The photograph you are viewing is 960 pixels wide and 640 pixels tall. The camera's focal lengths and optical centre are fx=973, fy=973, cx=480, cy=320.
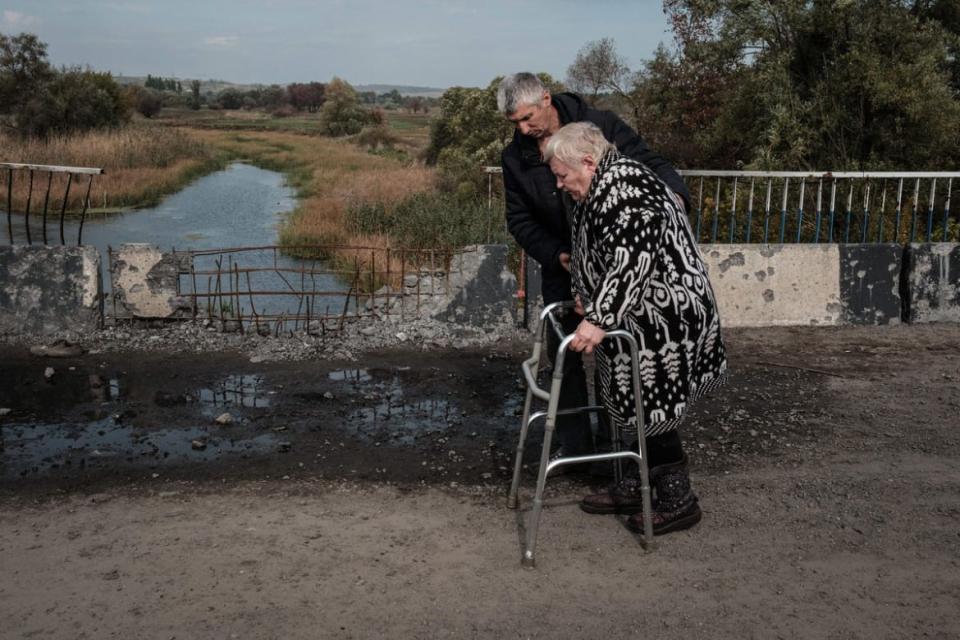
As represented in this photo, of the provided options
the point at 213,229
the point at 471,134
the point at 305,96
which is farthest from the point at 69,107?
the point at 305,96

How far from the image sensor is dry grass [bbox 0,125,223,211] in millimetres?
25250

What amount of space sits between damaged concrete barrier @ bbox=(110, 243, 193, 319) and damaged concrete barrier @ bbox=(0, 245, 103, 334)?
0.77 feet

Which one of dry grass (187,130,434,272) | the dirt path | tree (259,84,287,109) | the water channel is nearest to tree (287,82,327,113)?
tree (259,84,287,109)

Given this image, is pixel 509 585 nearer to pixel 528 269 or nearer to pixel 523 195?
pixel 523 195

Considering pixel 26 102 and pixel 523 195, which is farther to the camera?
pixel 26 102

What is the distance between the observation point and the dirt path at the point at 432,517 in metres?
3.65

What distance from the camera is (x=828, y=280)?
8258 millimetres

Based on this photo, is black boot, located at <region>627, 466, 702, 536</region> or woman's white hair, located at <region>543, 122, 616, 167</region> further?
black boot, located at <region>627, 466, 702, 536</region>

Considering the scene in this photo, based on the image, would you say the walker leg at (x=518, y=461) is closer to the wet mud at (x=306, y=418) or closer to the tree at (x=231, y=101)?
the wet mud at (x=306, y=418)

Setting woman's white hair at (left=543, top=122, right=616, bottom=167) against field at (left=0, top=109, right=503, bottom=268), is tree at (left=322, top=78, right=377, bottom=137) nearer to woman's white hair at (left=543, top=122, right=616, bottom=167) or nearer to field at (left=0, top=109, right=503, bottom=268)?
field at (left=0, top=109, right=503, bottom=268)

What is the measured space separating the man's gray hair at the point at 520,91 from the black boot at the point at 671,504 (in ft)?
5.89

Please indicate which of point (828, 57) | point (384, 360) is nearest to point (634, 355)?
point (384, 360)

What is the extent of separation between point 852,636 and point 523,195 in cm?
253

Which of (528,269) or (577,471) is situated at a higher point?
(528,269)
